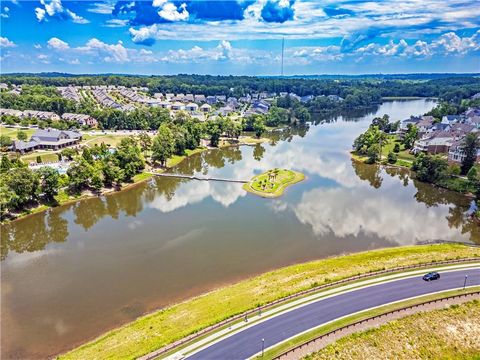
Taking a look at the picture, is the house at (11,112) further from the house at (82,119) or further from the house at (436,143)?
the house at (436,143)

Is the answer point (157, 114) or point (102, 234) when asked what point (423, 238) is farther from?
point (157, 114)

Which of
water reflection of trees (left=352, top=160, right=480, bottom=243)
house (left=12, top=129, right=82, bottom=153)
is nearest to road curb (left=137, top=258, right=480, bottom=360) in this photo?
water reflection of trees (left=352, top=160, right=480, bottom=243)

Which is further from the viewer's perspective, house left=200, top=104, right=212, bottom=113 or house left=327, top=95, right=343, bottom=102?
house left=327, top=95, right=343, bottom=102

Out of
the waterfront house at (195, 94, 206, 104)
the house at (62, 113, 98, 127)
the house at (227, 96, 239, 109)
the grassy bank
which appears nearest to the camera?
the grassy bank

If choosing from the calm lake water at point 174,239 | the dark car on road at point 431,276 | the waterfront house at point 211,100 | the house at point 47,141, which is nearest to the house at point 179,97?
the waterfront house at point 211,100

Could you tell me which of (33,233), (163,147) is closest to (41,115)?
(163,147)

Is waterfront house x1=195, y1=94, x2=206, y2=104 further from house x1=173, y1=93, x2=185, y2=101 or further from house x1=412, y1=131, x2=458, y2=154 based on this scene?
house x1=412, y1=131, x2=458, y2=154
